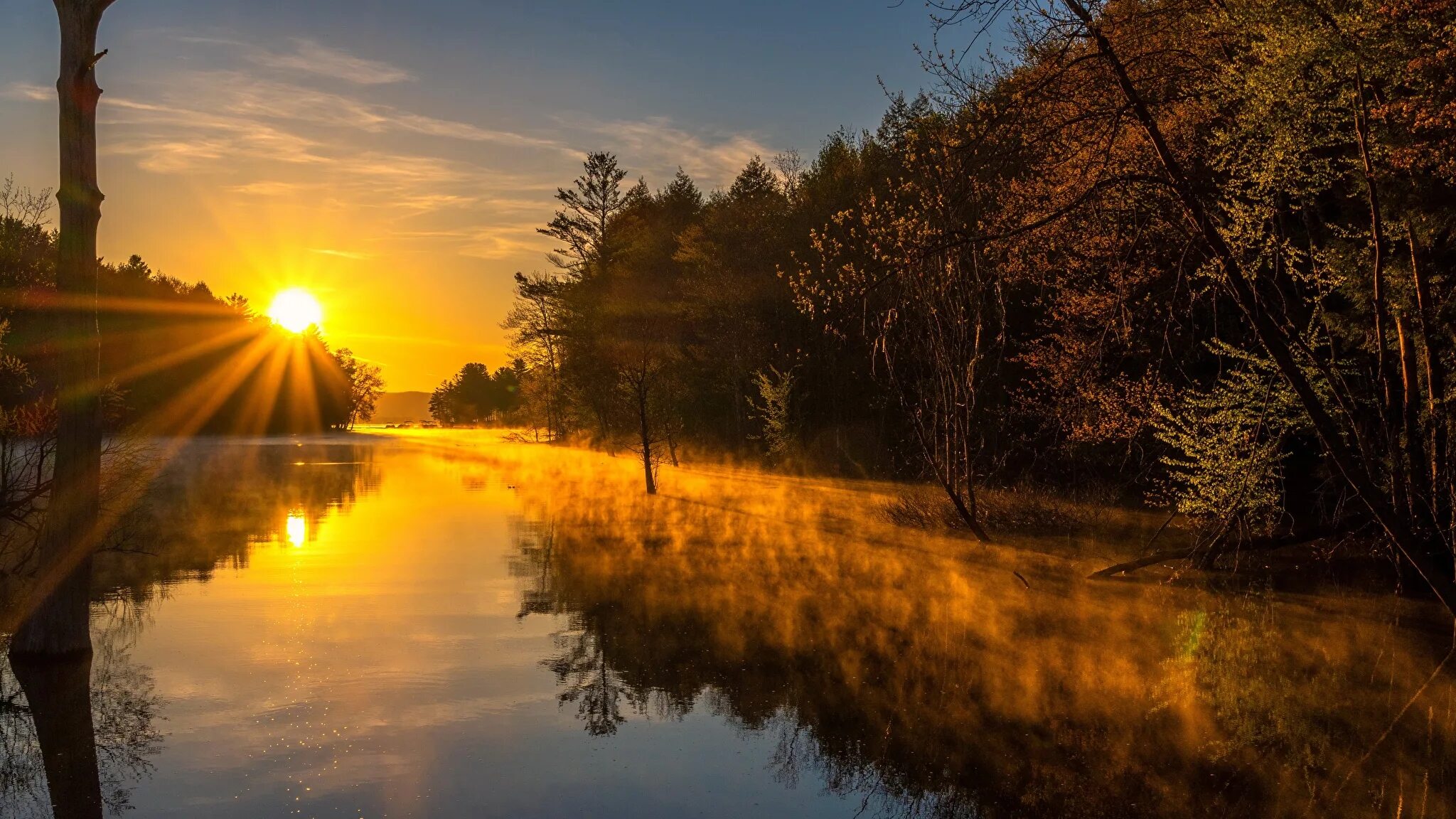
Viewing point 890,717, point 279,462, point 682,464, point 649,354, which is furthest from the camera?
point 279,462

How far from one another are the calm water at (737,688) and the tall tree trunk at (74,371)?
0.66 meters

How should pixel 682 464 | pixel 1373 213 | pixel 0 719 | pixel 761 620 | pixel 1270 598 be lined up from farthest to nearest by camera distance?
pixel 682 464
pixel 1270 598
pixel 761 620
pixel 1373 213
pixel 0 719

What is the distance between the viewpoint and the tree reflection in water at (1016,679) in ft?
23.8

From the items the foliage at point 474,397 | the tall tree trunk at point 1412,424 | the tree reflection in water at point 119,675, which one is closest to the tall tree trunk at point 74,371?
the tree reflection in water at point 119,675

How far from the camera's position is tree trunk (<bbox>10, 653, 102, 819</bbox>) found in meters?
6.78

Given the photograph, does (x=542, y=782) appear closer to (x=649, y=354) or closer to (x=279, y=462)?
(x=649, y=354)

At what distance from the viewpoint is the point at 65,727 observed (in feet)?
26.7

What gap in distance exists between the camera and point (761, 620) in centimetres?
1248

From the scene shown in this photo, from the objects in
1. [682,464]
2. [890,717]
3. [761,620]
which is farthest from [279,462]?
[890,717]

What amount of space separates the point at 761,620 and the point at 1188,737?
17.4 ft

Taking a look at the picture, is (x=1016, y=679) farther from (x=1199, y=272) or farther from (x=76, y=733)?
(x=76, y=733)

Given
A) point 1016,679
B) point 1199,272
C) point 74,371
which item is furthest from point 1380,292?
point 74,371

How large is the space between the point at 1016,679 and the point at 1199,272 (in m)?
4.21

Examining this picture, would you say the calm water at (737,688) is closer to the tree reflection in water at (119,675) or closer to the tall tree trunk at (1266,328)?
the tree reflection in water at (119,675)
